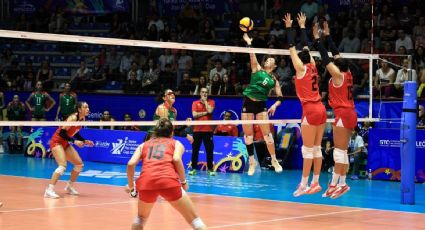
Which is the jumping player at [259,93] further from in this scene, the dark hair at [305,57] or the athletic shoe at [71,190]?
the athletic shoe at [71,190]

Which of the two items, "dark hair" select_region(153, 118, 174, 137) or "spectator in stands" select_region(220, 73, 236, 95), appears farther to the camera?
"spectator in stands" select_region(220, 73, 236, 95)

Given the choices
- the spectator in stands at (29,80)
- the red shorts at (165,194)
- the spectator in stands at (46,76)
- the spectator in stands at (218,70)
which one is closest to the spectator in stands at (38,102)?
the spectator in stands at (46,76)

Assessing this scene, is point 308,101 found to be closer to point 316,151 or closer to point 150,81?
point 316,151

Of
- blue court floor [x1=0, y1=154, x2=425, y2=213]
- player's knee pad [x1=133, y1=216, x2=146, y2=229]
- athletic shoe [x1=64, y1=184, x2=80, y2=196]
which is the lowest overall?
blue court floor [x1=0, y1=154, x2=425, y2=213]

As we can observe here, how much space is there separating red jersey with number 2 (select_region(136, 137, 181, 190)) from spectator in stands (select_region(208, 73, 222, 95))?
530 inches

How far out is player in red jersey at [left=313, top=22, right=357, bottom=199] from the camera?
1305cm

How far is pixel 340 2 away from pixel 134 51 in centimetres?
716

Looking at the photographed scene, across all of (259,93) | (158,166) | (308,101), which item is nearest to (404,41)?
(259,93)

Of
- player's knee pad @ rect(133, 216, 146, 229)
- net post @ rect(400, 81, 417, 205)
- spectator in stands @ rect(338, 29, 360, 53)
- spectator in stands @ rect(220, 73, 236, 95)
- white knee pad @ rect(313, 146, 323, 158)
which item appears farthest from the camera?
spectator in stands @ rect(338, 29, 360, 53)

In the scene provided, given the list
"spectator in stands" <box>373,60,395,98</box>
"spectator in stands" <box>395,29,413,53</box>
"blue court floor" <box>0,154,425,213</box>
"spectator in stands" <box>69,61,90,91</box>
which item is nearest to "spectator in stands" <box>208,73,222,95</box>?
"blue court floor" <box>0,154,425,213</box>

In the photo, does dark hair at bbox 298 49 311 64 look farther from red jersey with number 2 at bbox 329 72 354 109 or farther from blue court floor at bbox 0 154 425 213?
blue court floor at bbox 0 154 425 213

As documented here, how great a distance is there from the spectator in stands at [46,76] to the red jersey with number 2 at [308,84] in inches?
586

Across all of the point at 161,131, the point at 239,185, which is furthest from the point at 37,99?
the point at 161,131

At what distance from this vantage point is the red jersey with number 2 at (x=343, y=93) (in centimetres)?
1321
